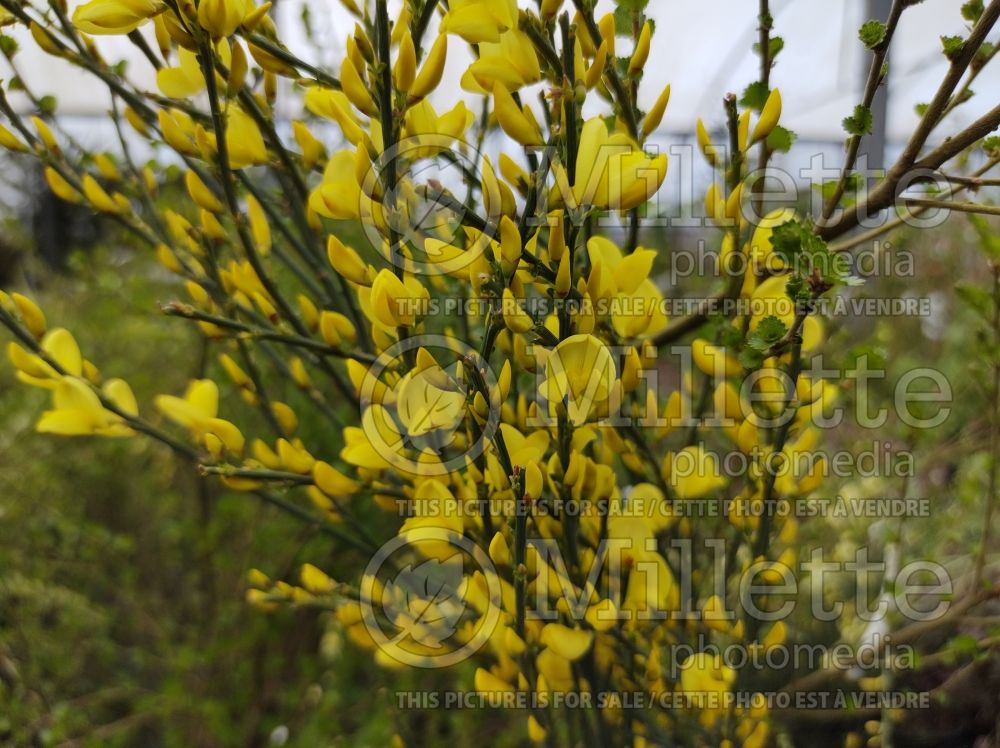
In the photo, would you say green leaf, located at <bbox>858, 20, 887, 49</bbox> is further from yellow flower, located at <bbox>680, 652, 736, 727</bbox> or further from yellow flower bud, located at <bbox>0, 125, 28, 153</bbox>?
yellow flower bud, located at <bbox>0, 125, 28, 153</bbox>

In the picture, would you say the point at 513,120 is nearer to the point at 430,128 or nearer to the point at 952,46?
the point at 430,128

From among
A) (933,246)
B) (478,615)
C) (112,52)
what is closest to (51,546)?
(478,615)

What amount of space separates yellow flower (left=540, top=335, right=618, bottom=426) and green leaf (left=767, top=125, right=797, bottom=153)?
5.0 inches

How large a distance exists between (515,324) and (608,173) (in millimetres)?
56

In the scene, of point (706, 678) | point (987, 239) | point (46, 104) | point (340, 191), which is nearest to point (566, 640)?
point (706, 678)

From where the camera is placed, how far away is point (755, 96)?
10.8 inches

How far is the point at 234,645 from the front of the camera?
67 cm

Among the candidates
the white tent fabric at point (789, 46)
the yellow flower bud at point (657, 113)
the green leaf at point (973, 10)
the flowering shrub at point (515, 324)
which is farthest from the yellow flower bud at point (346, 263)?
the white tent fabric at point (789, 46)

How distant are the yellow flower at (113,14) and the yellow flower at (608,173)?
0.14 meters

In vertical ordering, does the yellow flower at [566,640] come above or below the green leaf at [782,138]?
below

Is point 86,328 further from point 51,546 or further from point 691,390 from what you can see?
point 691,390

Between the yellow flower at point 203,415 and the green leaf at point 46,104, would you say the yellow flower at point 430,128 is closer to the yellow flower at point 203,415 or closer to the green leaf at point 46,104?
the yellow flower at point 203,415

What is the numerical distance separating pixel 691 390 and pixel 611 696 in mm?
156

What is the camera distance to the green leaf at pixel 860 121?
0.78 feet
